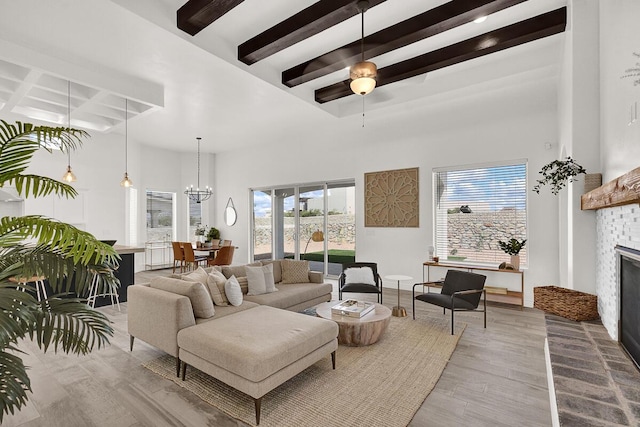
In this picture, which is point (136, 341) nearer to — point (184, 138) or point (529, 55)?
point (184, 138)

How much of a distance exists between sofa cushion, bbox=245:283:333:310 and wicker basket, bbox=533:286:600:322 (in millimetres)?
2718

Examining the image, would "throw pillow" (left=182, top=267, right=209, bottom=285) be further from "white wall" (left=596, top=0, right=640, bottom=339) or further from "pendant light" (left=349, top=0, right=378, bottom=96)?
"white wall" (left=596, top=0, right=640, bottom=339)

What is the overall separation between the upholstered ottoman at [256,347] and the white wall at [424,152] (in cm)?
353

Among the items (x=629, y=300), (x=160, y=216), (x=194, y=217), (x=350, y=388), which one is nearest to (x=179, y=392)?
(x=350, y=388)

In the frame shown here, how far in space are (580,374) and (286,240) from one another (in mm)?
6514

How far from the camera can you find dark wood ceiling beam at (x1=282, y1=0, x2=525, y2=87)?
2.98m

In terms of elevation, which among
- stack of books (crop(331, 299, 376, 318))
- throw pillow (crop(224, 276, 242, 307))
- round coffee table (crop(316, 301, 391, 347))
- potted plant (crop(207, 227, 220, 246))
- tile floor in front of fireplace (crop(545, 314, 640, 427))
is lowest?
round coffee table (crop(316, 301, 391, 347))

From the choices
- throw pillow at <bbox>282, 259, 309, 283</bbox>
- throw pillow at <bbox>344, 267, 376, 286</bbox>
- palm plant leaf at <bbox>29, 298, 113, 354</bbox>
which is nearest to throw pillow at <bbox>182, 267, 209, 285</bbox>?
throw pillow at <bbox>282, 259, 309, 283</bbox>

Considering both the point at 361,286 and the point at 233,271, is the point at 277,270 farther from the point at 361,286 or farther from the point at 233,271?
the point at 361,286

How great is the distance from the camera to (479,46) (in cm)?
374

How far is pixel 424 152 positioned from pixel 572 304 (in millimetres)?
3592

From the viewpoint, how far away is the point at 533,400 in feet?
7.74

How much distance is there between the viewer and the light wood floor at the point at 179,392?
84.7 inches

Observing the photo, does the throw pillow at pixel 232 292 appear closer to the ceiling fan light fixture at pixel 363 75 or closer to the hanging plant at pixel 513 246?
the ceiling fan light fixture at pixel 363 75
